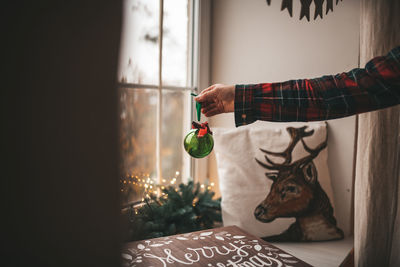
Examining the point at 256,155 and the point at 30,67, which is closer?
the point at 30,67

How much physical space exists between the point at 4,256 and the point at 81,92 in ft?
0.38

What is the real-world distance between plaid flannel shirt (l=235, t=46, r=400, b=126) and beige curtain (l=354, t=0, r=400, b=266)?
→ 244 millimetres

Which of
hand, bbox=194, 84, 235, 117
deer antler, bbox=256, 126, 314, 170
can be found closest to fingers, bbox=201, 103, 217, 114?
hand, bbox=194, 84, 235, 117

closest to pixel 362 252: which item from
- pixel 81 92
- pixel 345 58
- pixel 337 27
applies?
pixel 345 58

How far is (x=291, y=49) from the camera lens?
5.36 feet

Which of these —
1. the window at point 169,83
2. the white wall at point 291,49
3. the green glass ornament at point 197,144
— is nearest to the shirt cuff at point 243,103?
the green glass ornament at point 197,144

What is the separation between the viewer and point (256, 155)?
59.5 inches

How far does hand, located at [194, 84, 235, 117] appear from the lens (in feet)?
2.98

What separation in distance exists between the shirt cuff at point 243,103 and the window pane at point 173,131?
36.5 inches

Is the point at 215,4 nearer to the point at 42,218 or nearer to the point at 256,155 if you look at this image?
the point at 256,155

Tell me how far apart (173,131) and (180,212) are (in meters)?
0.58

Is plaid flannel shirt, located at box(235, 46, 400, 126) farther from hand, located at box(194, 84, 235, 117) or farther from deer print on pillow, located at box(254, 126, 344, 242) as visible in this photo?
deer print on pillow, located at box(254, 126, 344, 242)

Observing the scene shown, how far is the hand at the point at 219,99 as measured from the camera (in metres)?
0.91

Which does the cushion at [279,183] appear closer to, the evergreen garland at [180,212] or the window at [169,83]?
the evergreen garland at [180,212]
